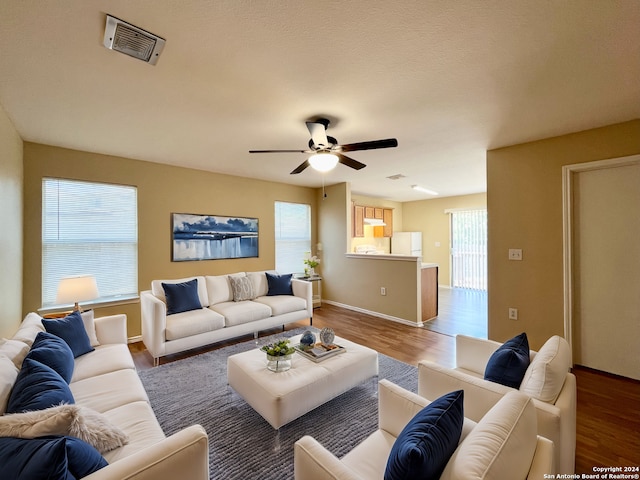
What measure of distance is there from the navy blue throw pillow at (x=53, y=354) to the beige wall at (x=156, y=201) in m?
2.07

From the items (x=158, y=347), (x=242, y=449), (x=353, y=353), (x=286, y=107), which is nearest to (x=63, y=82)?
(x=286, y=107)

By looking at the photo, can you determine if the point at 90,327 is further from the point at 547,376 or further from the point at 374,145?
the point at 547,376

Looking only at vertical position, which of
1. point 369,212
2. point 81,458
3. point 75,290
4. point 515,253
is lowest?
point 81,458

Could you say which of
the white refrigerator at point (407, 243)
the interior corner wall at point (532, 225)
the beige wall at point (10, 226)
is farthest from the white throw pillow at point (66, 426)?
the white refrigerator at point (407, 243)

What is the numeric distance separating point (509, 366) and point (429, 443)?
37.4 inches

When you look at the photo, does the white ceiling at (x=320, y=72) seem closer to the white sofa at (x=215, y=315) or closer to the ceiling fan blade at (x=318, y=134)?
the ceiling fan blade at (x=318, y=134)

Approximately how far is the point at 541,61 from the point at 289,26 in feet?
5.41

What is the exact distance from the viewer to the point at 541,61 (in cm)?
183

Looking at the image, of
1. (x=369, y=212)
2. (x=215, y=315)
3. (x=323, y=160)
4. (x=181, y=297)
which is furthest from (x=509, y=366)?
(x=369, y=212)

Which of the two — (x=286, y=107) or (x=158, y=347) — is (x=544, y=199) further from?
(x=158, y=347)

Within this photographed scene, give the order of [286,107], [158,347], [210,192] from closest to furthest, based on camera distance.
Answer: [286,107] < [158,347] < [210,192]

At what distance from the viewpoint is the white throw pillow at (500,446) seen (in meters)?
0.81

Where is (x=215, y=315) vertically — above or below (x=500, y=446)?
below

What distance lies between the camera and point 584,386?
2684 millimetres
